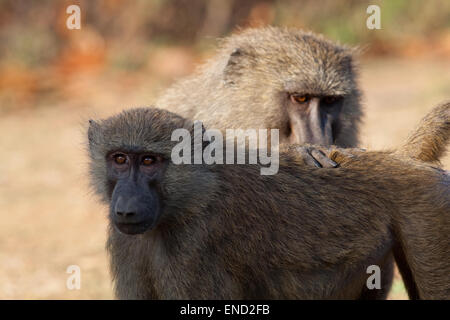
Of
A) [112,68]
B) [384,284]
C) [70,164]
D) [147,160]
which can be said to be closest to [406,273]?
[384,284]

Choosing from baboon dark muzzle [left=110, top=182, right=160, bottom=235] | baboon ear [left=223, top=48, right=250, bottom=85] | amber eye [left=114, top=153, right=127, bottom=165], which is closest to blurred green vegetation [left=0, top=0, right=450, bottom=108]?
baboon ear [left=223, top=48, right=250, bottom=85]

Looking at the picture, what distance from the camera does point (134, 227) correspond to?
3652mm

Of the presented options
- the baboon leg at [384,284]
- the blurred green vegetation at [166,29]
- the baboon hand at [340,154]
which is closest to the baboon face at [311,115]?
the baboon hand at [340,154]

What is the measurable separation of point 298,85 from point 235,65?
23.2 inches

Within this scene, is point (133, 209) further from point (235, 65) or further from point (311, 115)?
point (235, 65)

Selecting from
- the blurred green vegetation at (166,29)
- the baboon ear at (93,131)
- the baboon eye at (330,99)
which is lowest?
the baboon ear at (93,131)

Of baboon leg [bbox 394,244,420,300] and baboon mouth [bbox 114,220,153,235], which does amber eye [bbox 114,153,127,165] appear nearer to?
baboon mouth [bbox 114,220,153,235]

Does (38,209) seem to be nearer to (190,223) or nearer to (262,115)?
(262,115)

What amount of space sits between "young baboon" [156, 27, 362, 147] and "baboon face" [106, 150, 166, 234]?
5.95 ft

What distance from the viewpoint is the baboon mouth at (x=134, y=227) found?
3.65 meters

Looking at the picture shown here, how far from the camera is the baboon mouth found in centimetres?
365

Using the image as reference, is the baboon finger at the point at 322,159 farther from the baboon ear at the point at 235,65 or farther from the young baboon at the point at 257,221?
the baboon ear at the point at 235,65

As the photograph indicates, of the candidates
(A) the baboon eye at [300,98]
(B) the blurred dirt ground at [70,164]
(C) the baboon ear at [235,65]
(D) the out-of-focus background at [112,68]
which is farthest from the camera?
(D) the out-of-focus background at [112,68]

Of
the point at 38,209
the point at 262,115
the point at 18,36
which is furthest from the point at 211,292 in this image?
the point at 18,36
